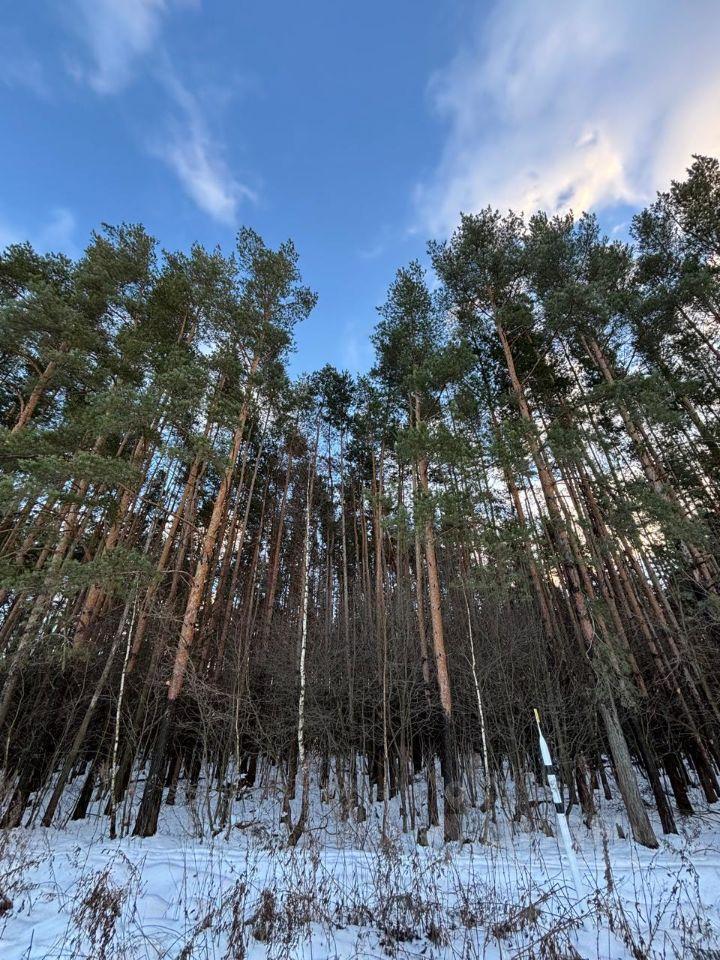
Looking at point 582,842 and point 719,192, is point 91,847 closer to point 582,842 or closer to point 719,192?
point 582,842

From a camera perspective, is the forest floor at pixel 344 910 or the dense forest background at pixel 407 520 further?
the dense forest background at pixel 407 520

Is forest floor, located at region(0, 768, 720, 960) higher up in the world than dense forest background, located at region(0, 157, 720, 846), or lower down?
lower down

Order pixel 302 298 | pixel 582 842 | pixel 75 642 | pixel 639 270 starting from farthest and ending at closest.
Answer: pixel 639 270
pixel 302 298
pixel 75 642
pixel 582 842

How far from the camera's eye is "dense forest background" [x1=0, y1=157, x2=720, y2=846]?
8383mm

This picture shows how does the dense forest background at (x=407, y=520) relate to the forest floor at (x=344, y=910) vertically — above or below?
above

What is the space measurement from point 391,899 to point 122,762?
345 inches

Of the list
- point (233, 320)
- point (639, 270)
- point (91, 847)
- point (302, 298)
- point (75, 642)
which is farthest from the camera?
point (639, 270)

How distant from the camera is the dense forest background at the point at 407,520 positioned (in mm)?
8383

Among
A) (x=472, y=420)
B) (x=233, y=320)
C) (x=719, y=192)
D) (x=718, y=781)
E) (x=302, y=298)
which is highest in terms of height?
(x=719, y=192)

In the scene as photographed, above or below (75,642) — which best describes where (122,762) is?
below

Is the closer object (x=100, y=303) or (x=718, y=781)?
(x=718, y=781)

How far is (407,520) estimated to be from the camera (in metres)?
8.62

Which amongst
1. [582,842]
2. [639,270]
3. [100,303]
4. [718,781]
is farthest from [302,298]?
[718,781]

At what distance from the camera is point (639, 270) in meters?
13.6
